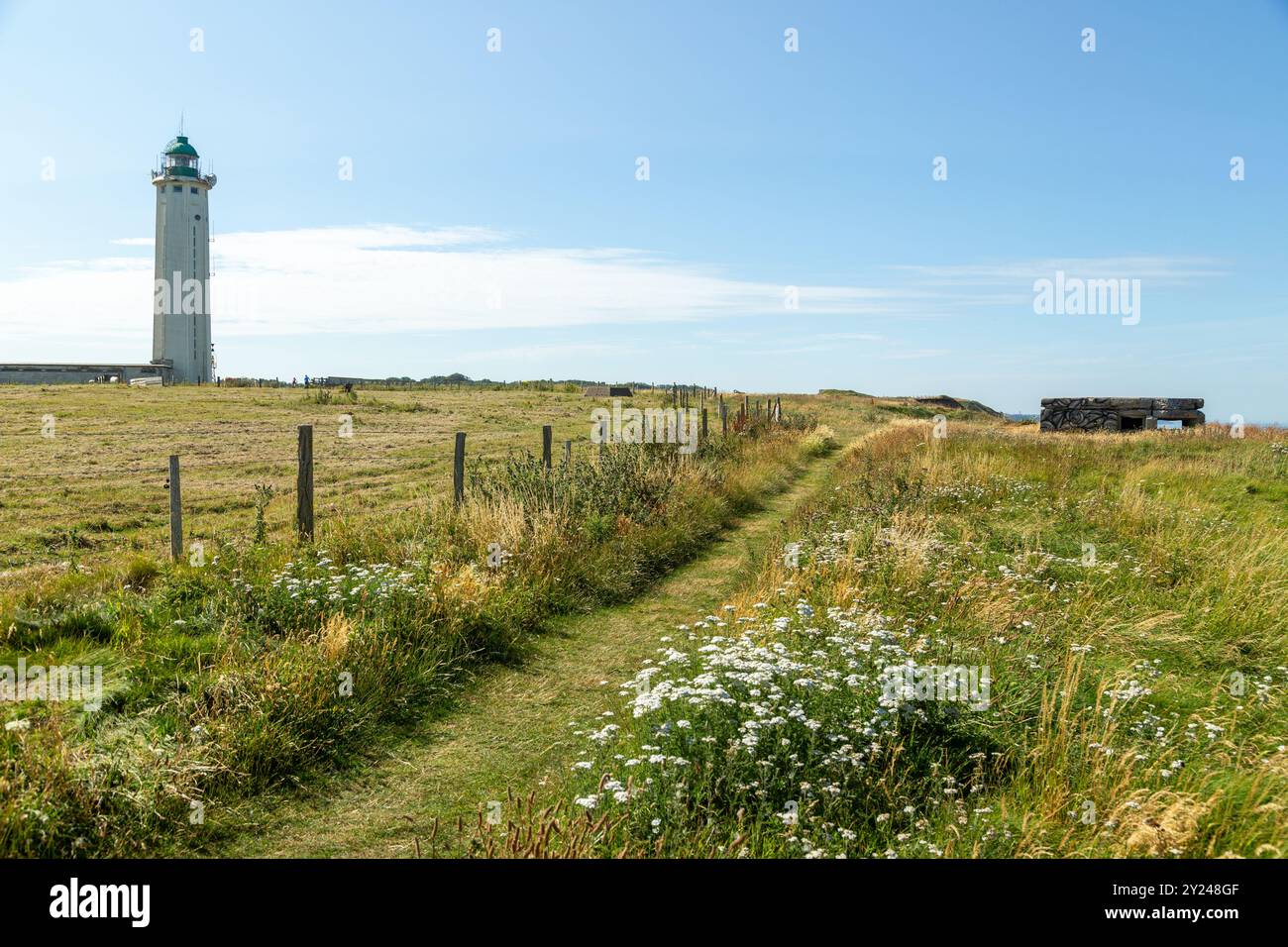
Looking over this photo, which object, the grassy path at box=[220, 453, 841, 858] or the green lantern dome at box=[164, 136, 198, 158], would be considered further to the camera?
the green lantern dome at box=[164, 136, 198, 158]

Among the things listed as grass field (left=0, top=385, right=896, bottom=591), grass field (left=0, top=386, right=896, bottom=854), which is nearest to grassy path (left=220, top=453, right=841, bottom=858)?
grass field (left=0, top=386, right=896, bottom=854)

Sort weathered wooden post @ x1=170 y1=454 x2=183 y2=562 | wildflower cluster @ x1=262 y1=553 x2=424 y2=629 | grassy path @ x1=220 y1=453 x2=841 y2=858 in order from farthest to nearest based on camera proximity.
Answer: weathered wooden post @ x1=170 y1=454 x2=183 y2=562
wildflower cluster @ x1=262 y1=553 x2=424 y2=629
grassy path @ x1=220 y1=453 x2=841 y2=858

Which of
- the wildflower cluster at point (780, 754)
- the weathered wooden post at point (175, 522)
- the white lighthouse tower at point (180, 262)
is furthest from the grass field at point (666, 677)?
the white lighthouse tower at point (180, 262)

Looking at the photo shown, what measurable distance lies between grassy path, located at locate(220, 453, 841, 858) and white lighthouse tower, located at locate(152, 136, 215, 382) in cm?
7821

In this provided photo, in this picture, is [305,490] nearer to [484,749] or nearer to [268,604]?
[268,604]

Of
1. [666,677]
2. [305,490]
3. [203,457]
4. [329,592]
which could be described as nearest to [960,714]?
[666,677]

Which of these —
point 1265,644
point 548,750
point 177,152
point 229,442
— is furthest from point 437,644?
point 177,152

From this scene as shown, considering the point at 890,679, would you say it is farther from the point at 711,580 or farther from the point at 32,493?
the point at 32,493

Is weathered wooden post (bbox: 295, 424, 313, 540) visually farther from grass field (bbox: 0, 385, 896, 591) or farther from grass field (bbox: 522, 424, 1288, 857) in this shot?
grass field (bbox: 522, 424, 1288, 857)

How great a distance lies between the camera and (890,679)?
18.3 feet

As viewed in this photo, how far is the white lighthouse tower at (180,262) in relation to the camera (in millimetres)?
76312

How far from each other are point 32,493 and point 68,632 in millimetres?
12886

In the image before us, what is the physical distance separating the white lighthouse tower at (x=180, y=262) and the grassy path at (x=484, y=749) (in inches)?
3079

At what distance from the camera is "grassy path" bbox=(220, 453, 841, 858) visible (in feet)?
16.4
